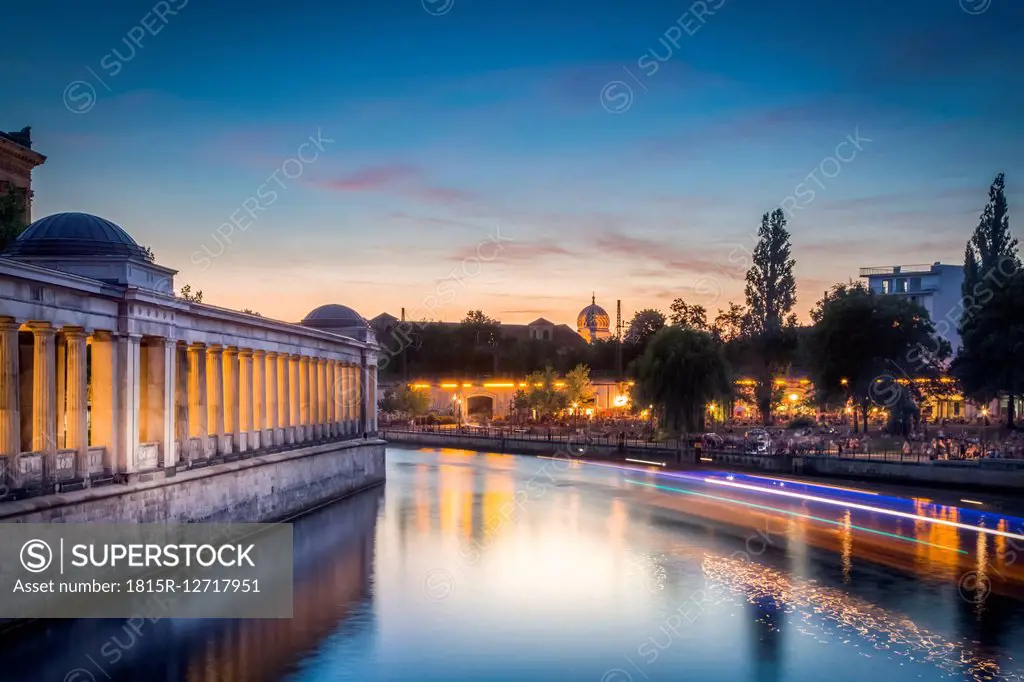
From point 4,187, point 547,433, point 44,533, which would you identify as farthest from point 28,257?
point 547,433

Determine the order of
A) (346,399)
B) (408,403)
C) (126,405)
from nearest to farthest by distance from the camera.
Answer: (126,405)
(346,399)
(408,403)

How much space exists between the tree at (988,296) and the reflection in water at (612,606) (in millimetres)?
22388

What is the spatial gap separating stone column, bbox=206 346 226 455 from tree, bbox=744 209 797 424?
6723 centimetres

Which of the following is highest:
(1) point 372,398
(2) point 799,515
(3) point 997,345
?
(3) point 997,345

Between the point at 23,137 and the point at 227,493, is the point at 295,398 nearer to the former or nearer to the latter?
the point at 227,493

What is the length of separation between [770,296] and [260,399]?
2519 inches

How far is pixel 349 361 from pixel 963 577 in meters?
36.2

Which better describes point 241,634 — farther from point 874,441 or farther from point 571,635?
point 874,441

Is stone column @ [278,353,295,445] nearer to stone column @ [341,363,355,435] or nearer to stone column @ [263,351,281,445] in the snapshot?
stone column @ [263,351,281,445]

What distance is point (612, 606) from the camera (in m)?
28.1

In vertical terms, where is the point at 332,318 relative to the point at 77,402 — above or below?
above

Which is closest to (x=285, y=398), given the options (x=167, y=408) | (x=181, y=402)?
(x=181, y=402)

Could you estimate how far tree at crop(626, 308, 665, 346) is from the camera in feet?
473

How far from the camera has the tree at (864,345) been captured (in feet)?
252
